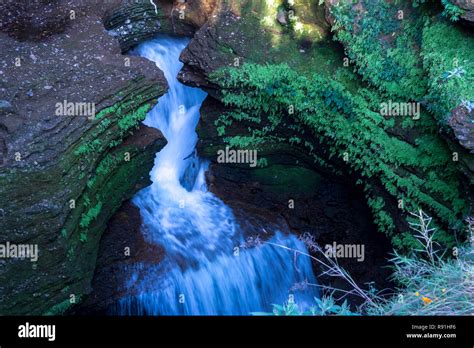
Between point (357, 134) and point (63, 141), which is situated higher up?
point (357, 134)

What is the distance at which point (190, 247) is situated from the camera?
758cm

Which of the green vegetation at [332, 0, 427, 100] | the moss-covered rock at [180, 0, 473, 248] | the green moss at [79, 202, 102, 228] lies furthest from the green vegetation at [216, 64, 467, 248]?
the green moss at [79, 202, 102, 228]

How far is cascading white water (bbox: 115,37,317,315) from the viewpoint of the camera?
23.3 ft

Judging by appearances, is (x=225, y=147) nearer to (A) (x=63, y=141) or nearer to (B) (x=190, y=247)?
(B) (x=190, y=247)

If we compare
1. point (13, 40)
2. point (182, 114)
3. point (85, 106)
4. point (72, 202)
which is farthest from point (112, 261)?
point (13, 40)

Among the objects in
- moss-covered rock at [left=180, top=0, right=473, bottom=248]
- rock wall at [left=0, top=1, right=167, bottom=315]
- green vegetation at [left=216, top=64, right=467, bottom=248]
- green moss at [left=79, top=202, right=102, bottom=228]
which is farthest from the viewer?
moss-covered rock at [left=180, top=0, right=473, bottom=248]

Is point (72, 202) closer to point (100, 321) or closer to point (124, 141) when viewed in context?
point (124, 141)

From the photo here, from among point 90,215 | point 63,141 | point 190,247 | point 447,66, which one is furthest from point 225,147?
point 447,66

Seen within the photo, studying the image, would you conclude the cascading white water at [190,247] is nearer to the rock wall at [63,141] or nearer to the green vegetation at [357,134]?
the rock wall at [63,141]

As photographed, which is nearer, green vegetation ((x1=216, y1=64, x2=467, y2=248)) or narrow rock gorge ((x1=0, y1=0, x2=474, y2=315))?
narrow rock gorge ((x1=0, y1=0, x2=474, y2=315))

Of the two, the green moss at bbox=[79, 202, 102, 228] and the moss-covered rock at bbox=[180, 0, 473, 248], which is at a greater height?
the moss-covered rock at bbox=[180, 0, 473, 248]

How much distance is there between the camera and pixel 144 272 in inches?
283

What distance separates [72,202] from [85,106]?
1.35 m

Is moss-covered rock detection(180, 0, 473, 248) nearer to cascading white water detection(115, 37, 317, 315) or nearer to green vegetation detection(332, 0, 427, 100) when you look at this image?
green vegetation detection(332, 0, 427, 100)
